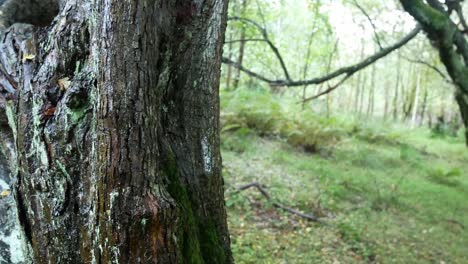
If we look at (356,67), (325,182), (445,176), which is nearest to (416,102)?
(445,176)

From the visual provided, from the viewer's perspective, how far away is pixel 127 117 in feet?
6.01

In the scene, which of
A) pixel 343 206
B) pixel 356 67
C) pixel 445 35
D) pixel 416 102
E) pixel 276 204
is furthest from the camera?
pixel 416 102

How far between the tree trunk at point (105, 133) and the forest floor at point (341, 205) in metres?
2.89

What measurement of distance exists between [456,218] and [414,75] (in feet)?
63.8

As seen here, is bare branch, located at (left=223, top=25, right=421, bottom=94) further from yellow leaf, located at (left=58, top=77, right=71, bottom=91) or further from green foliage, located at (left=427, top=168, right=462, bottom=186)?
green foliage, located at (left=427, top=168, right=462, bottom=186)

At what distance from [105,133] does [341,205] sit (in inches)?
220

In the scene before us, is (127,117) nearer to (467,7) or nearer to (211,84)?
(211,84)

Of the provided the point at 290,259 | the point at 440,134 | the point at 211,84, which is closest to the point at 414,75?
the point at 440,134

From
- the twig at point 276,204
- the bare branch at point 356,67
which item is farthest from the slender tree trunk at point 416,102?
the twig at point 276,204

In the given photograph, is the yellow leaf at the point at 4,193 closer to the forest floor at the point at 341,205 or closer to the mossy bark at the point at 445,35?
the forest floor at the point at 341,205

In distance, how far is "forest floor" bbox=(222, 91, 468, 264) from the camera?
17.2 ft

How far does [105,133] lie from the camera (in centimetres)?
180

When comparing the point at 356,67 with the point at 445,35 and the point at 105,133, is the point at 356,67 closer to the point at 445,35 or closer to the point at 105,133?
the point at 445,35

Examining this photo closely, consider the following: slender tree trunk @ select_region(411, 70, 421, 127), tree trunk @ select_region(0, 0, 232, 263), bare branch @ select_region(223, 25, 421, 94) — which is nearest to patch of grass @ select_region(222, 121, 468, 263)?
bare branch @ select_region(223, 25, 421, 94)
